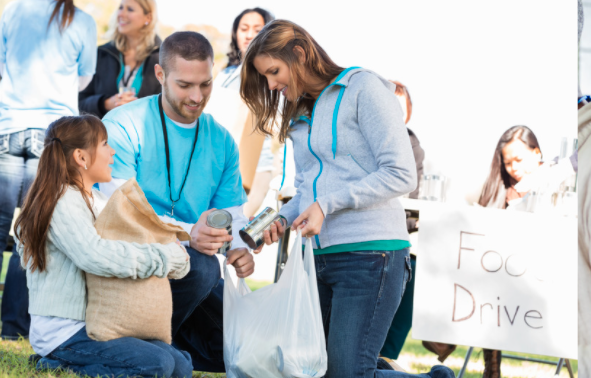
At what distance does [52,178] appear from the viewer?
2066 millimetres

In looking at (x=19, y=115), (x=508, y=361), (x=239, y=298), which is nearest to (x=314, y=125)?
(x=239, y=298)

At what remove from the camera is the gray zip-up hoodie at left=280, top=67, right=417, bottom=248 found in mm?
2002

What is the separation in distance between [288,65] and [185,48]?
620 mm

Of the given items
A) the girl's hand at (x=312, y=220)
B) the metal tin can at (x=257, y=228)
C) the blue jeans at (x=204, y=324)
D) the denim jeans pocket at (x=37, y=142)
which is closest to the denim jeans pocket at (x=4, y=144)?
the denim jeans pocket at (x=37, y=142)

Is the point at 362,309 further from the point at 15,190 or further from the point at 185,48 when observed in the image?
the point at 15,190

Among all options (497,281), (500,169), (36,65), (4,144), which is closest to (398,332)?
(497,281)

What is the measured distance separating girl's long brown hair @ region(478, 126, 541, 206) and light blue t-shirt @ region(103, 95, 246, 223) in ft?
5.98

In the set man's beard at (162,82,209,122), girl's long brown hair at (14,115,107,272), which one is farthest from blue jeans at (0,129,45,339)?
girl's long brown hair at (14,115,107,272)

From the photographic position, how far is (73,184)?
2.15 meters

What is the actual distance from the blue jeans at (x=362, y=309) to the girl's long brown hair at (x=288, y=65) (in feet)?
1.84

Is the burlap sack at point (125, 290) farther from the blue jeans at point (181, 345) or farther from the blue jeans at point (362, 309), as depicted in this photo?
the blue jeans at point (362, 309)

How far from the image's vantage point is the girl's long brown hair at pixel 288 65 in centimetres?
215

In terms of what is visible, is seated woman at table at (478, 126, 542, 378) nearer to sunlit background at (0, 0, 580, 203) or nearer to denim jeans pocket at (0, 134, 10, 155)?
sunlit background at (0, 0, 580, 203)

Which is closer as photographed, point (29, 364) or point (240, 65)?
point (29, 364)
